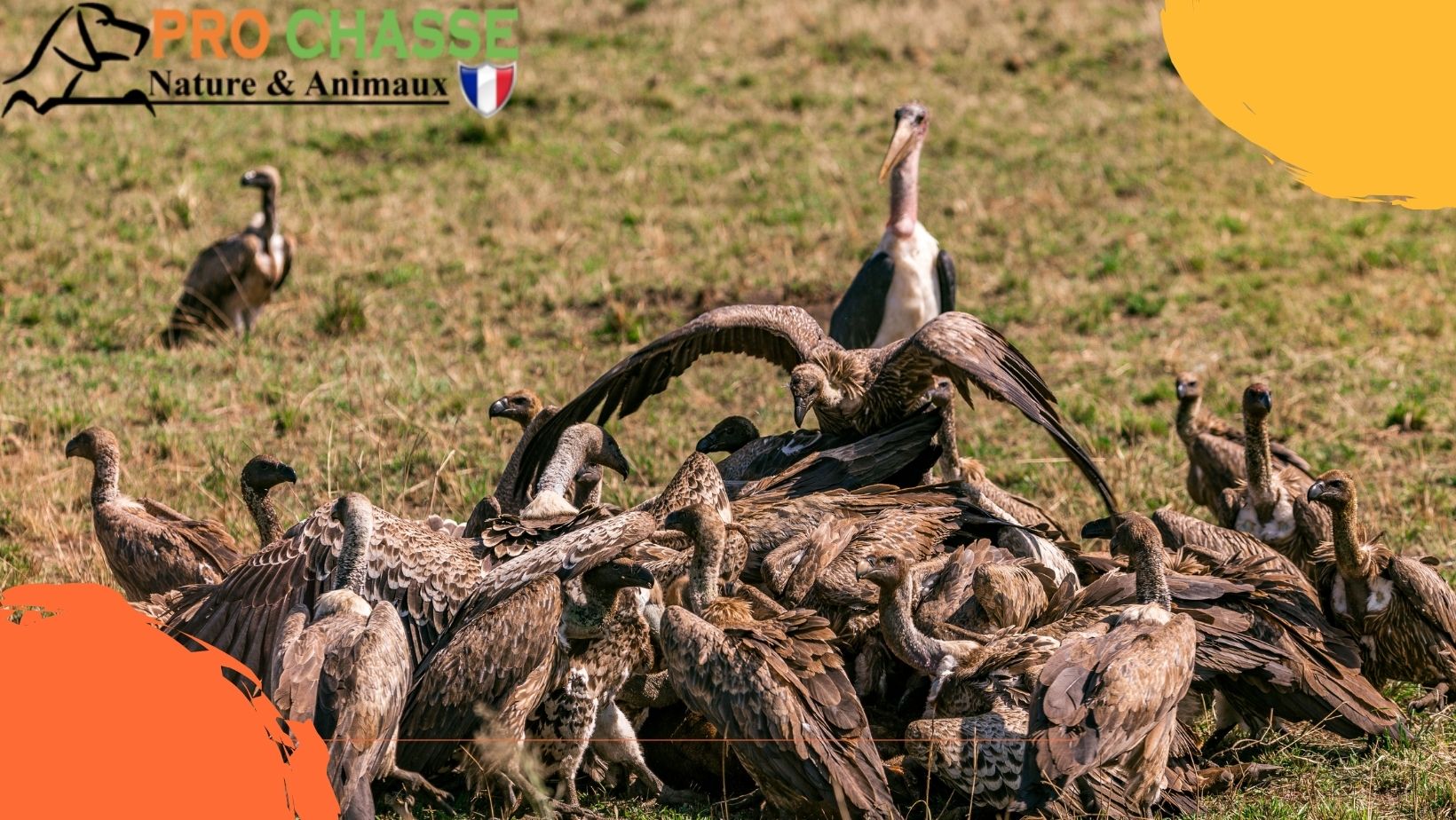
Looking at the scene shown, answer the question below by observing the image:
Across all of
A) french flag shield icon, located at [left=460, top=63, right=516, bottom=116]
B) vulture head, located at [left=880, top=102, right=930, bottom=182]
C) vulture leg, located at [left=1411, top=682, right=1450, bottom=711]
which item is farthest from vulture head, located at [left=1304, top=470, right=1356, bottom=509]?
french flag shield icon, located at [left=460, top=63, right=516, bottom=116]

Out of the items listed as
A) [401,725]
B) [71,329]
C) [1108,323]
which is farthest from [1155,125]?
[401,725]

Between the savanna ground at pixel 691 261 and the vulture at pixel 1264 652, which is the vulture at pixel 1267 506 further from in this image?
the vulture at pixel 1264 652

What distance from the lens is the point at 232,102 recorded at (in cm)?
1550

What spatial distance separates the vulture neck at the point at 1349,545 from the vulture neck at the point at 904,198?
170 inches

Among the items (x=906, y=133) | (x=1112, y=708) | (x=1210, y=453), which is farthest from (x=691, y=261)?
(x=1112, y=708)

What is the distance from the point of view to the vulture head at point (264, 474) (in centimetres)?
658

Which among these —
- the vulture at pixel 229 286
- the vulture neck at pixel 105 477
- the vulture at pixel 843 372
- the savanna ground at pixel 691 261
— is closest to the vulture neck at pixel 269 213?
the vulture at pixel 229 286

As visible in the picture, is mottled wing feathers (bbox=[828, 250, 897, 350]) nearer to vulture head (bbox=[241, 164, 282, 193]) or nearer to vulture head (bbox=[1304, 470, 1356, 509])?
vulture head (bbox=[1304, 470, 1356, 509])

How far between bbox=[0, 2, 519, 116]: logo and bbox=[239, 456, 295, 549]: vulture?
9.14 m

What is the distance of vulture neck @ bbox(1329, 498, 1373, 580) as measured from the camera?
20.0 feet

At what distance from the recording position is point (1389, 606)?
5.95 meters

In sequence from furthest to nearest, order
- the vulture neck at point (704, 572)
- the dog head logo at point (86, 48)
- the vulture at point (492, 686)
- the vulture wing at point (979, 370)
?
the dog head logo at point (86, 48)
the vulture wing at point (979, 370)
the vulture neck at point (704, 572)
the vulture at point (492, 686)

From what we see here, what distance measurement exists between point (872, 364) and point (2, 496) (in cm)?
411

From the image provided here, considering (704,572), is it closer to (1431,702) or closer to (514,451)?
(514,451)
